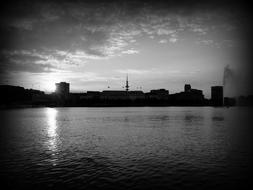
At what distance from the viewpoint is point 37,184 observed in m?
20.2

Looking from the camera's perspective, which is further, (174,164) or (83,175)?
(174,164)

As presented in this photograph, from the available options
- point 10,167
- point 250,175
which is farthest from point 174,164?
point 10,167

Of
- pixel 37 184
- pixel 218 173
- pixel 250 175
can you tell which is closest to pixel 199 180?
pixel 218 173

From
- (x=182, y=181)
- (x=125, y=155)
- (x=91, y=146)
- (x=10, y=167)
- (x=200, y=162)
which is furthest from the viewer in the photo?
(x=91, y=146)

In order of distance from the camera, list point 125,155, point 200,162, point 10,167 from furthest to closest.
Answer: point 125,155, point 200,162, point 10,167

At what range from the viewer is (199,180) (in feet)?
69.3

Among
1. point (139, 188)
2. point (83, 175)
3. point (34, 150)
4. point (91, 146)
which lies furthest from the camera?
point (91, 146)

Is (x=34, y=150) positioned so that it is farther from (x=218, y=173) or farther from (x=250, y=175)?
(x=250, y=175)

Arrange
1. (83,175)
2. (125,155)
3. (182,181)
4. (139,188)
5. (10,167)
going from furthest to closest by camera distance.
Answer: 1. (125,155)
2. (10,167)
3. (83,175)
4. (182,181)
5. (139,188)

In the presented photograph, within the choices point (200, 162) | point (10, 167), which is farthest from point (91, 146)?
point (200, 162)

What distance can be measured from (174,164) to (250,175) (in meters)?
7.35

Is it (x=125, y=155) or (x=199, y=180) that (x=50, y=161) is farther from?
(x=199, y=180)

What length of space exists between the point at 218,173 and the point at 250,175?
278 cm

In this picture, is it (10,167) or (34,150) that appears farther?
(34,150)
